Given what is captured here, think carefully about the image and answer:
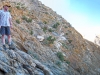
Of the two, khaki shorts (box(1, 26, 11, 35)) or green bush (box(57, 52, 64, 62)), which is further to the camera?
green bush (box(57, 52, 64, 62))

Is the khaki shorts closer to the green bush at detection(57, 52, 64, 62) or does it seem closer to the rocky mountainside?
the rocky mountainside

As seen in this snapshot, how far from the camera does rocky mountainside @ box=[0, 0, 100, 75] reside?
13.3 meters

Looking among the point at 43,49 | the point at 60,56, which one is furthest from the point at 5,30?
the point at 60,56

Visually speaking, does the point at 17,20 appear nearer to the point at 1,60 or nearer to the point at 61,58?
the point at 61,58

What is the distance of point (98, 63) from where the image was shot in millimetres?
31328

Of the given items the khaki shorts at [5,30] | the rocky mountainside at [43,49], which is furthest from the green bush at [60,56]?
A: the khaki shorts at [5,30]

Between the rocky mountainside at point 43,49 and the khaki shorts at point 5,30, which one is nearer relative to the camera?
the rocky mountainside at point 43,49

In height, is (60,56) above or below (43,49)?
below

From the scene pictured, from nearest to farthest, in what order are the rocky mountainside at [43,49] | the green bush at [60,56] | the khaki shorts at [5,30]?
1. the rocky mountainside at [43,49]
2. the khaki shorts at [5,30]
3. the green bush at [60,56]

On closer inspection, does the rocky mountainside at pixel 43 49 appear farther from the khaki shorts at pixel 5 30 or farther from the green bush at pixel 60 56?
the khaki shorts at pixel 5 30

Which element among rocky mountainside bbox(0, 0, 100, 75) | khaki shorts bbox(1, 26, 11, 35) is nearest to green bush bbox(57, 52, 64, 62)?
rocky mountainside bbox(0, 0, 100, 75)

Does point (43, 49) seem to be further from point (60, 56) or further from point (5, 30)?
point (5, 30)

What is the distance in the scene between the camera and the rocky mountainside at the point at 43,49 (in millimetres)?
13266

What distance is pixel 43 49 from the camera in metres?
21.5
